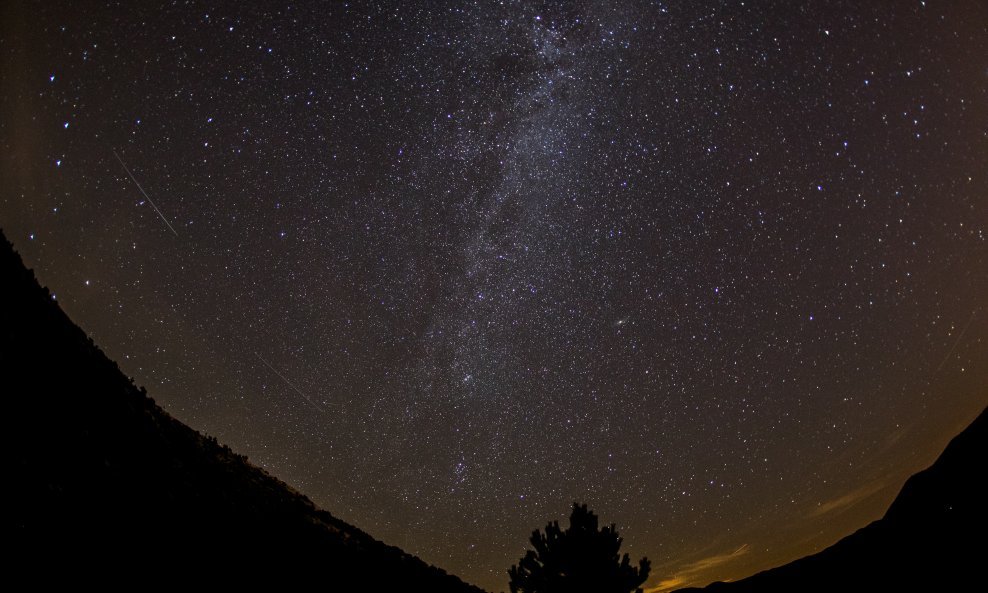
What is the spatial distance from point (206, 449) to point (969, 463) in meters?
54.6

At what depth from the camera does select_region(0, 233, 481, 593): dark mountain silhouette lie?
471 centimetres

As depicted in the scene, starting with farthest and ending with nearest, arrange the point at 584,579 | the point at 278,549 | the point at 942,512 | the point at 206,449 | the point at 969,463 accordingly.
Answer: the point at 969,463, the point at 942,512, the point at 584,579, the point at 206,449, the point at 278,549

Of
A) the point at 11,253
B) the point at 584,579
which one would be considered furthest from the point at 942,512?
the point at 11,253

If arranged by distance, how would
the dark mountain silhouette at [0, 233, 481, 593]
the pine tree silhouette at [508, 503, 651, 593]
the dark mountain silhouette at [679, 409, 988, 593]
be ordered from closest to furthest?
the dark mountain silhouette at [0, 233, 481, 593]
the pine tree silhouette at [508, 503, 651, 593]
the dark mountain silhouette at [679, 409, 988, 593]

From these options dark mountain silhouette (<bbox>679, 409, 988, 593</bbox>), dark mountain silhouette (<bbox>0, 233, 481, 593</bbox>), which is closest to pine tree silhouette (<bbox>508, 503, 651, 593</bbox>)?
dark mountain silhouette (<bbox>0, 233, 481, 593</bbox>)

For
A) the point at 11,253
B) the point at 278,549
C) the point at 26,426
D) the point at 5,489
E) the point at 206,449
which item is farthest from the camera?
the point at 206,449

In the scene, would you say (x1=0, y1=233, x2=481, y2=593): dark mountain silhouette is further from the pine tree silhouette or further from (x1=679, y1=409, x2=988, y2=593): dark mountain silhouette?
(x1=679, y1=409, x2=988, y2=593): dark mountain silhouette

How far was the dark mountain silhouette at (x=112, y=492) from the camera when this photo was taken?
4711mm

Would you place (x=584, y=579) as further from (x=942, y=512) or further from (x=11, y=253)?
(x=942, y=512)

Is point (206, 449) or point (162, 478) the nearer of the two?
point (162, 478)

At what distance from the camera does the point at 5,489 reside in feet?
14.7

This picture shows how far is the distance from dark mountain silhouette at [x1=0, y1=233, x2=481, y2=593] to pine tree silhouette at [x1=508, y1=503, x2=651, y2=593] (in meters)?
3.07

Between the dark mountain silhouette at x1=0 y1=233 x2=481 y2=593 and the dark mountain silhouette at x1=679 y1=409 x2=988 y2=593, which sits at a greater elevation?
the dark mountain silhouette at x1=0 y1=233 x2=481 y2=593

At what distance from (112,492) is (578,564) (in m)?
9.72
